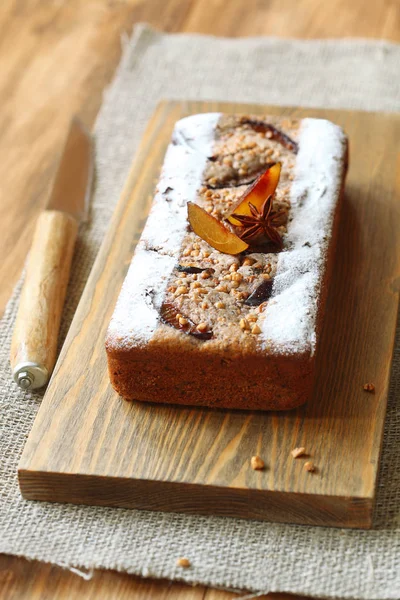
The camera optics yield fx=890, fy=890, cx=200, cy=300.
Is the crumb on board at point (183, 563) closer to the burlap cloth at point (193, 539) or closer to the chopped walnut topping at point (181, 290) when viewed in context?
the burlap cloth at point (193, 539)

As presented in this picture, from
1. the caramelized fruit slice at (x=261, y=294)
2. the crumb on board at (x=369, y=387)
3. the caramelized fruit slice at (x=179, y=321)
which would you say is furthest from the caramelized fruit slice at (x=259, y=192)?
the crumb on board at (x=369, y=387)

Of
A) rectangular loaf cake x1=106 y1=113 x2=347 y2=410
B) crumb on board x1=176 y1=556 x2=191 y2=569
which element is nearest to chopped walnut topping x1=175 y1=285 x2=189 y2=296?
rectangular loaf cake x1=106 y1=113 x2=347 y2=410

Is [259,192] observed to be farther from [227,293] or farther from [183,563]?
[183,563]

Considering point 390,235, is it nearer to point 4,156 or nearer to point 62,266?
point 62,266

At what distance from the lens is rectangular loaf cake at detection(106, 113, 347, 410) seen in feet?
6.40

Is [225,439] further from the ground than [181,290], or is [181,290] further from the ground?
[181,290]

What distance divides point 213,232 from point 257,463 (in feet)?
1.92

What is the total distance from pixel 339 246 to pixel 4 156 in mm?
1322

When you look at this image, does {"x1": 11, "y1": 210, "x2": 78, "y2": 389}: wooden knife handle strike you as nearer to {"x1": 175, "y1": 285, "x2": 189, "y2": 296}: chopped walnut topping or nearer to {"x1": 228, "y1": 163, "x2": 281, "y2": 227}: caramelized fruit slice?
{"x1": 175, "y1": 285, "x2": 189, "y2": 296}: chopped walnut topping

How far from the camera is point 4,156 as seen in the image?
3.17 metres

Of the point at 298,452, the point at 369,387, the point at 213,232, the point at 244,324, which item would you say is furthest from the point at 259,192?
the point at 298,452

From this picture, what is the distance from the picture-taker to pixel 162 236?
2.22 metres

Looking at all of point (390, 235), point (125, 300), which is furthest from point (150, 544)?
point (390, 235)

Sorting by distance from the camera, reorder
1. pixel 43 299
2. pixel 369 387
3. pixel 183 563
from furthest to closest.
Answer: pixel 43 299 < pixel 369 387 < pixel 183 563
